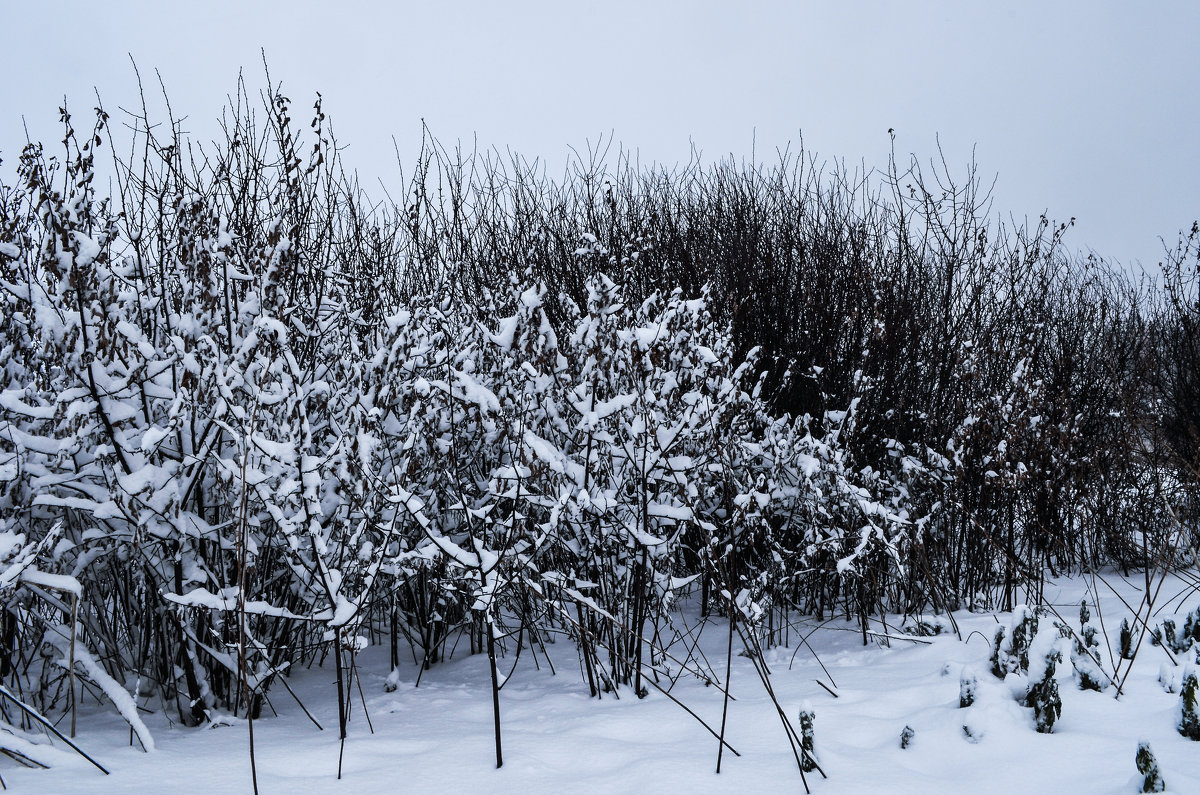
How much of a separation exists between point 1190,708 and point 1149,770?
52cm

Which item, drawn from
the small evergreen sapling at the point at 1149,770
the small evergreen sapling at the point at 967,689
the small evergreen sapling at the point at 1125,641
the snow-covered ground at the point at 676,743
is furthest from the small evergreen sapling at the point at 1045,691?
the small evergreen sapling at the point at 1125,641

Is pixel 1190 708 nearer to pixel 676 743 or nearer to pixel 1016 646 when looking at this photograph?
pixel 1016 646

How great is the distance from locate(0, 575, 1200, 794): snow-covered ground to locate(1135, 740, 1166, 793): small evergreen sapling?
7cm

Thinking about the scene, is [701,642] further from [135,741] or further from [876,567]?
[135,741]

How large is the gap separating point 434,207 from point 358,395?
15.9ft

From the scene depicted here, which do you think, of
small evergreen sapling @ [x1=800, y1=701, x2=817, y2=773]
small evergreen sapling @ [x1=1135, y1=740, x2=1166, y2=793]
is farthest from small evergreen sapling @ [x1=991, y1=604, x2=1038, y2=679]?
small evergreen sapling @ [x1=800, y1=701, x2=817, y2=773]

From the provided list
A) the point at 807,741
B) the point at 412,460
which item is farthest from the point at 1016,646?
the point at 412,460

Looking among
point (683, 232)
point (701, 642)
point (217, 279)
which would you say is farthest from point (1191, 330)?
point (217, 279)

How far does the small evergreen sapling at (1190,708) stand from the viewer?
224 cm

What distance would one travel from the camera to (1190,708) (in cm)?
225

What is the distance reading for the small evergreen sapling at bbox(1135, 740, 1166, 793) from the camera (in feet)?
6.17

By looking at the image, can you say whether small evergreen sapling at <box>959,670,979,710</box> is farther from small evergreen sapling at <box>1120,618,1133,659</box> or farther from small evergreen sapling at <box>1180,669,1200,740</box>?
small evergreen sapling at <box>1120,618,1133,659</box>

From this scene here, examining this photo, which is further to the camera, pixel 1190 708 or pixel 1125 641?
pixel 1125 641

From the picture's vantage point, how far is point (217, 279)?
290 cm
